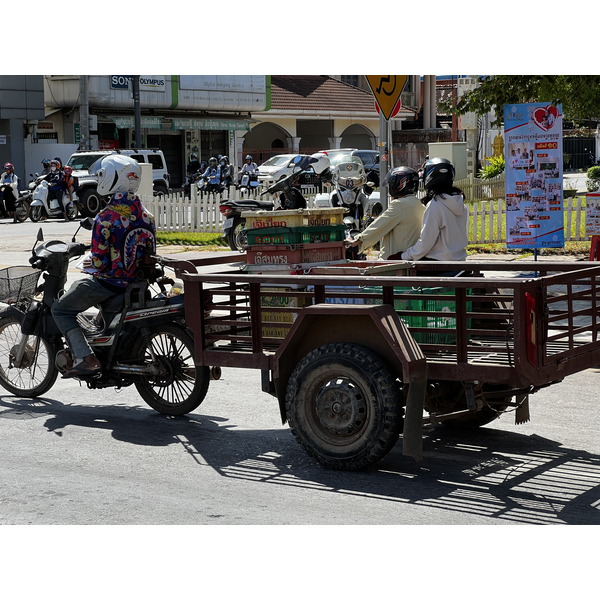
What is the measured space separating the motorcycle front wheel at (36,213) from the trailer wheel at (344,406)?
23833 millimetres

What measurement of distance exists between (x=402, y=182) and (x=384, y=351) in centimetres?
240

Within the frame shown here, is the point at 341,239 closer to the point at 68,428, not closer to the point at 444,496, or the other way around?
the point at 68,428

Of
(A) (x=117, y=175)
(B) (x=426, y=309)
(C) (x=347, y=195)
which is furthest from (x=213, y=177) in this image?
(B) (x=426, y=309)

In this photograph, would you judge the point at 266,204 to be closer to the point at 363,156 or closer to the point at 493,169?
the point at 493,169

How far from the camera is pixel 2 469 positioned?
6316 millimetres

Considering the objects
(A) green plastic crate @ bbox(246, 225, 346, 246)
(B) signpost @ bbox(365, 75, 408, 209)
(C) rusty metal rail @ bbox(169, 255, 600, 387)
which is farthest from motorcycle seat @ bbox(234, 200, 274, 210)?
(C) rusty metal rail @ bbox(169, 255, 600, 387)

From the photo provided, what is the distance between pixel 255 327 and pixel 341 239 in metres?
2.47

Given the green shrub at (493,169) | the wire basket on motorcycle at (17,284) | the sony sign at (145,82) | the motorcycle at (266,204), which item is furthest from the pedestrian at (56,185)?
the wire basket on motorcycle at (17,284)

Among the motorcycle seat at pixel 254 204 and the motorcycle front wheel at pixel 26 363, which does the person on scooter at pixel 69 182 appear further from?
the motorcycle front wheel at pixel 26 363

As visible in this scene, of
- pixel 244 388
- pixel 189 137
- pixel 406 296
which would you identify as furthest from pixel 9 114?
pixel 406 296

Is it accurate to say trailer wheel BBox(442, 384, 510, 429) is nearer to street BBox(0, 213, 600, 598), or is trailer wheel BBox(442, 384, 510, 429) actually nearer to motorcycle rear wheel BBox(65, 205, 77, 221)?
street BBox(0, 213, 600, 598)

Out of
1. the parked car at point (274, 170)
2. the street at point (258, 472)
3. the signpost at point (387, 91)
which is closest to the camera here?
the street at point (258, 472)

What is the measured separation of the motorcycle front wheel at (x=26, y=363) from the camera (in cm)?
799

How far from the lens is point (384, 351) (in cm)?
595
